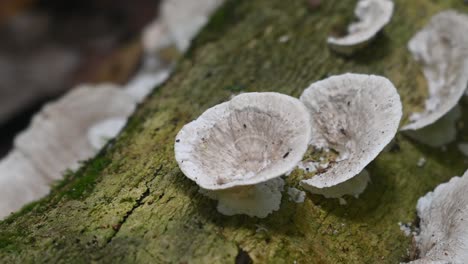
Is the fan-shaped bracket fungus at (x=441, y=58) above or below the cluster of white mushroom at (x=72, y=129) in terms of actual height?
below

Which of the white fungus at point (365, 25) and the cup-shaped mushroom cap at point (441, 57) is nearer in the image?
the cup-shaped mushroom cap at point (441, 57)

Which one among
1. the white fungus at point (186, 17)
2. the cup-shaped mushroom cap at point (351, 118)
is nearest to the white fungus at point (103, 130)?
the white fungus at point (186, 17)

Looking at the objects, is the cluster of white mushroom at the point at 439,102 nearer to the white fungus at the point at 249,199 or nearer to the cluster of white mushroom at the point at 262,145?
the cluster of white mushroom at the point at 262,145

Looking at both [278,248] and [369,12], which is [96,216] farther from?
[369,12]

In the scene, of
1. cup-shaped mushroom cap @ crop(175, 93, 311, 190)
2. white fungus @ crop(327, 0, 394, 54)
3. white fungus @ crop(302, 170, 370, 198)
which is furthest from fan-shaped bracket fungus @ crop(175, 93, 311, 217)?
white fungus @ crop(327, 0, 394, 54)

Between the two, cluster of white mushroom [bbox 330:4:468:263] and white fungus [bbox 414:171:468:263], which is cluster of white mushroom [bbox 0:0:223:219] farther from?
white fungus [bbox 414:171:468:263]

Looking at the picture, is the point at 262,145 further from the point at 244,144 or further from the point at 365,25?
the point at 365,25

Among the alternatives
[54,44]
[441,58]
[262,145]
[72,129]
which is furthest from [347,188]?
[54,44]

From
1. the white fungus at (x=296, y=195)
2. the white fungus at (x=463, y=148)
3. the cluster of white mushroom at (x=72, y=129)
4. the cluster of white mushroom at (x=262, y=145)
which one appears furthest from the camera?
the cluster of white mushroom at (x=72, y=129)
